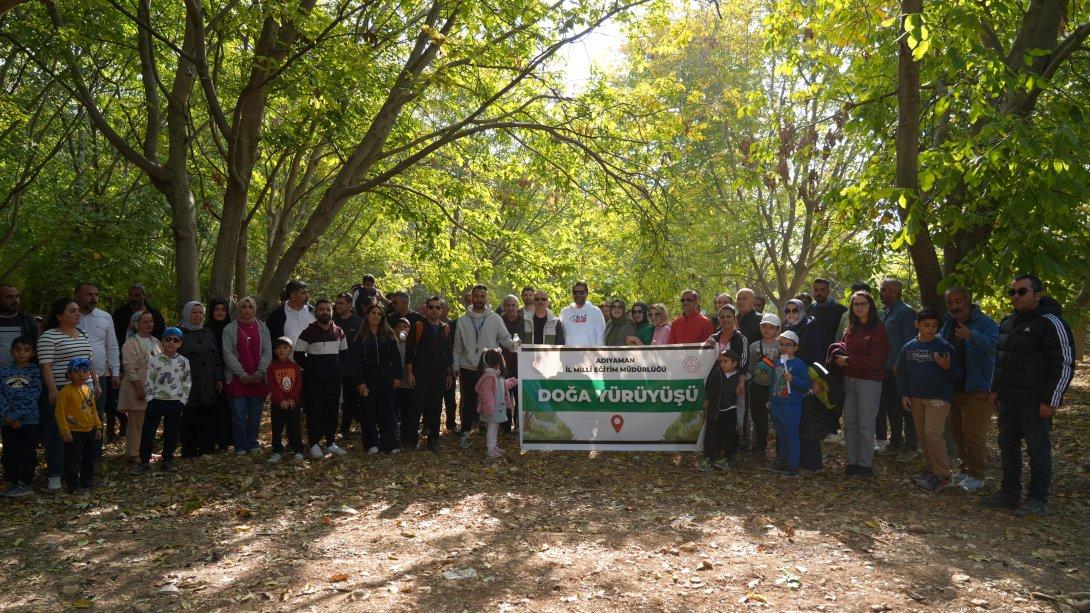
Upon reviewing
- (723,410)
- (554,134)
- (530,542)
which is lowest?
(530,542)

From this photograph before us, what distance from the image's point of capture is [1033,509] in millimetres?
6973

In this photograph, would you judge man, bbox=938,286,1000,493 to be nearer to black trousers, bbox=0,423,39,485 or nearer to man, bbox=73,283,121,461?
man, bbox=73,283,121,461

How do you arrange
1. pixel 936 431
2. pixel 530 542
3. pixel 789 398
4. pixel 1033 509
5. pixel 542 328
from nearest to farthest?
pixel 530 542 → pixel 1033 509 → pixel 936 431 → pixel 789 398 → pixel 542 328

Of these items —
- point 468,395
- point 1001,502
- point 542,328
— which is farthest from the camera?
point 542,328

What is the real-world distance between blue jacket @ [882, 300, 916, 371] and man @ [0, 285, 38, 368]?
9202 mm

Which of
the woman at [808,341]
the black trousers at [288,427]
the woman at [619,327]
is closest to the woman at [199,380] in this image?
the black trousers at [288,427]

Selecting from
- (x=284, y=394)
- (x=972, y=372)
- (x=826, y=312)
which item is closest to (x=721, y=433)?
(x=826, y=312)

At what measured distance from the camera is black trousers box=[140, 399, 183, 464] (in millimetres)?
8500

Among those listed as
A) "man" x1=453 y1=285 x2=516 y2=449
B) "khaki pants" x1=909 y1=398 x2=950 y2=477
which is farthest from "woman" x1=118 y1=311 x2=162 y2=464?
"khaki pants" x1=909 y1=398 x2=950 y2=477

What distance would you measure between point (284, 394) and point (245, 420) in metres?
0.90

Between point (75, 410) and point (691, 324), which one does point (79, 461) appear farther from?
point (691, 324)

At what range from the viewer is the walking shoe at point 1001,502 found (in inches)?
279

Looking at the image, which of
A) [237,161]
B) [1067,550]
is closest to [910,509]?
[1067,550]

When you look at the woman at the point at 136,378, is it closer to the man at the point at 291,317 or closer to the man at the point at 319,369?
the man at the point at 291,317
